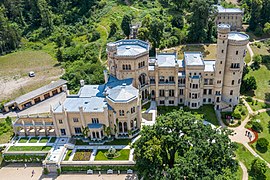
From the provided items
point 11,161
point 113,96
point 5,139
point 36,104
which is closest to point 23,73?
point 36,104

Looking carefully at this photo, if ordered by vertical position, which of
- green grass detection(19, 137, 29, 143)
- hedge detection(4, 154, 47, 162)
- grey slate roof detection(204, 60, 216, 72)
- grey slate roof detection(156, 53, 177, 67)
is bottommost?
hedge detection(4, 154, 47, 162)

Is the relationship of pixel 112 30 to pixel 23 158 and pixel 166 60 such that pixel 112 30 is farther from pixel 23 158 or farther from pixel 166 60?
pixel 23 158

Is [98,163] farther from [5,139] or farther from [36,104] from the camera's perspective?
[36,104]

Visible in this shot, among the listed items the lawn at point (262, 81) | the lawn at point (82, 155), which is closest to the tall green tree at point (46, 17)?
the lawn at point (82, 155)

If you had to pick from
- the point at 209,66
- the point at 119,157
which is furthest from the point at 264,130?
the point at 119,157

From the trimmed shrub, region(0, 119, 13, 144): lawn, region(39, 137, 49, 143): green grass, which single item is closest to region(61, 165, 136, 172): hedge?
region(39, 137, 49, 143): green grass

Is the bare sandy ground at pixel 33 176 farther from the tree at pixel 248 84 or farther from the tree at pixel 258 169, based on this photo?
the tree at pixel 248 84

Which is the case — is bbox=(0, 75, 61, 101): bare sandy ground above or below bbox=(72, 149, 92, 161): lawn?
above

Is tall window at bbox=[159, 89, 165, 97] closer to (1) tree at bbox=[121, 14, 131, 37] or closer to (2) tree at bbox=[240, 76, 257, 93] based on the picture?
(2) tree at bbox=[240, 76, 257, 93]
